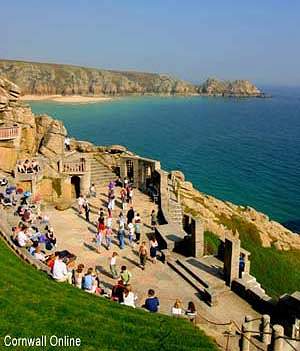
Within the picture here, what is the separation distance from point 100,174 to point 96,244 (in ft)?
37.8

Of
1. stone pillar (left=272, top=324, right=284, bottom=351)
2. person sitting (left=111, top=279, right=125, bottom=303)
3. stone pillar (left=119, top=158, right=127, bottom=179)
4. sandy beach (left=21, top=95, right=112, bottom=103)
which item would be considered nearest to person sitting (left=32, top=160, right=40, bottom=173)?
stone pillar (left=119, top=158, right=127, bottom=179)

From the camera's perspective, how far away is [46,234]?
19.4 metres

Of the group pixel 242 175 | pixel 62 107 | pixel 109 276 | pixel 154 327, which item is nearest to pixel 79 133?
pixel 242 175

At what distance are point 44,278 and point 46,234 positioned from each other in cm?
581

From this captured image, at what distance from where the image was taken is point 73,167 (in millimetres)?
28422

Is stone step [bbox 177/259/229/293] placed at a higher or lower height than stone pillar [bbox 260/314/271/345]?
lower

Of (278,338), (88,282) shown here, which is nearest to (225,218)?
(88,282)

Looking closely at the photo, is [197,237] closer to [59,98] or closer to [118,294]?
[118,294]

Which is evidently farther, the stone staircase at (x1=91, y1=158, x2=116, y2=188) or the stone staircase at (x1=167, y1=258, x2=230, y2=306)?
the stone staircase at (x1=91, y1=158, x2=116, y2=188)

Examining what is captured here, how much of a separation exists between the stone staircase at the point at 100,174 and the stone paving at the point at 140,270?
456cm

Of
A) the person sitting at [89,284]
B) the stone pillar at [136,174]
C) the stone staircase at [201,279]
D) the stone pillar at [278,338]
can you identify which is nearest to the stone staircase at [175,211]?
the stone pillar at [136,174]

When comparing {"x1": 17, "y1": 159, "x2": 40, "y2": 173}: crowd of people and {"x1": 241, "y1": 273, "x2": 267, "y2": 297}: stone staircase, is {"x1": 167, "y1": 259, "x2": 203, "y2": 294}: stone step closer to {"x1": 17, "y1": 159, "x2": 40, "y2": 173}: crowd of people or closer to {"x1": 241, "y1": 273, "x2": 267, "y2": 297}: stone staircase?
{"x1": 241, "y1": 273, "x2": 267, "y2": 297}: stone staircase

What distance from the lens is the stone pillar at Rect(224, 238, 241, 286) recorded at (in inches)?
631

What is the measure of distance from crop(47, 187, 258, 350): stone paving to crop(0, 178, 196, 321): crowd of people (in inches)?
12.6
